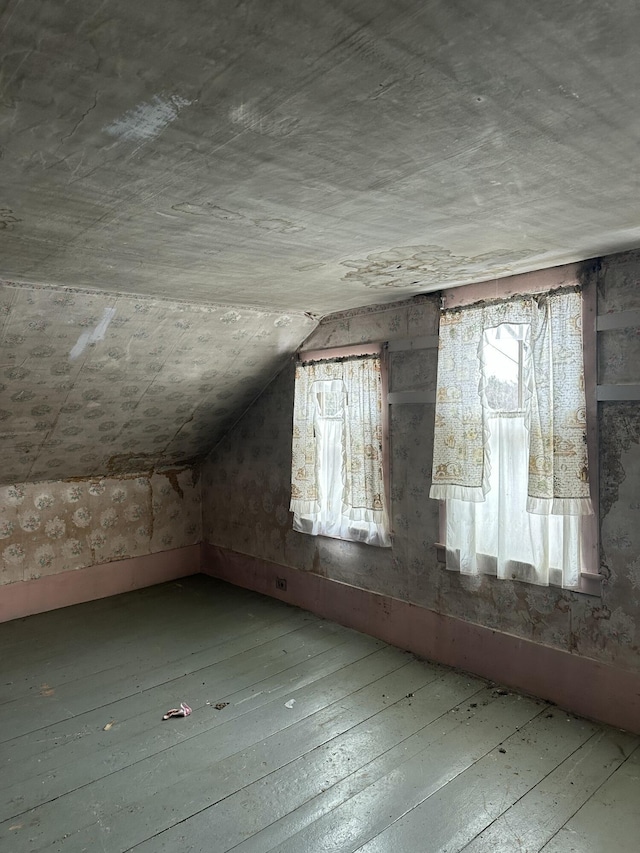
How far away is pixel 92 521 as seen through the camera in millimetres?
Result: 5496

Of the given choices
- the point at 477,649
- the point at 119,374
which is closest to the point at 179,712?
the point at 477,649

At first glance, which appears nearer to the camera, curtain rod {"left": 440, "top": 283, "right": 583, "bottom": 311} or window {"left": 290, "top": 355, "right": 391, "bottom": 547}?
curtain rod {"left": 440, "top": 283, "right": 583, "bottom": 311}

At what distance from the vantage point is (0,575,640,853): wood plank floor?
2.45 m

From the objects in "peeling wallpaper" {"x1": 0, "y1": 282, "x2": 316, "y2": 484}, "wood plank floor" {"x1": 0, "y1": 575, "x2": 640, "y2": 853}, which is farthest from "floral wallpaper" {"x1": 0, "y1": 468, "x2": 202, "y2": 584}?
"wood plank floor" {"x1": 0, "y1": 575, "x2": 640, "y2": 853}

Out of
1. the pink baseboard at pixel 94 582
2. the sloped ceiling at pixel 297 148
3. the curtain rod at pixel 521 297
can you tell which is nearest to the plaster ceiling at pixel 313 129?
the sloped ceiling at pixel 297 148

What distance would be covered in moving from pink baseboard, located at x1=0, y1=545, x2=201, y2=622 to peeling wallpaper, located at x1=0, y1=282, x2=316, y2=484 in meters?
0.92

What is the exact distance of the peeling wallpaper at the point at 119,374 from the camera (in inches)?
144

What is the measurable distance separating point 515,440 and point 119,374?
112 inches

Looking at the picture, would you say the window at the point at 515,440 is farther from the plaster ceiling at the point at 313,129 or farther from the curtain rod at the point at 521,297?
the plaster ceiling at the point at 313,129

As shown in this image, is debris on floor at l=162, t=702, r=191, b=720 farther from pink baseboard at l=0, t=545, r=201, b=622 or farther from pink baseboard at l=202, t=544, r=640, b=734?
pink baseboard at l=0, t=545, r=201, b=622

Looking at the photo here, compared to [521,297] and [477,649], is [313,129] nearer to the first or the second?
[521,297]

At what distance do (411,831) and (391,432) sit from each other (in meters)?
2.52

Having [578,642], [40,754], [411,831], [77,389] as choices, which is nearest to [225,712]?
[40,754]

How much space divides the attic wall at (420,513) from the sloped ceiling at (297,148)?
623 mm
